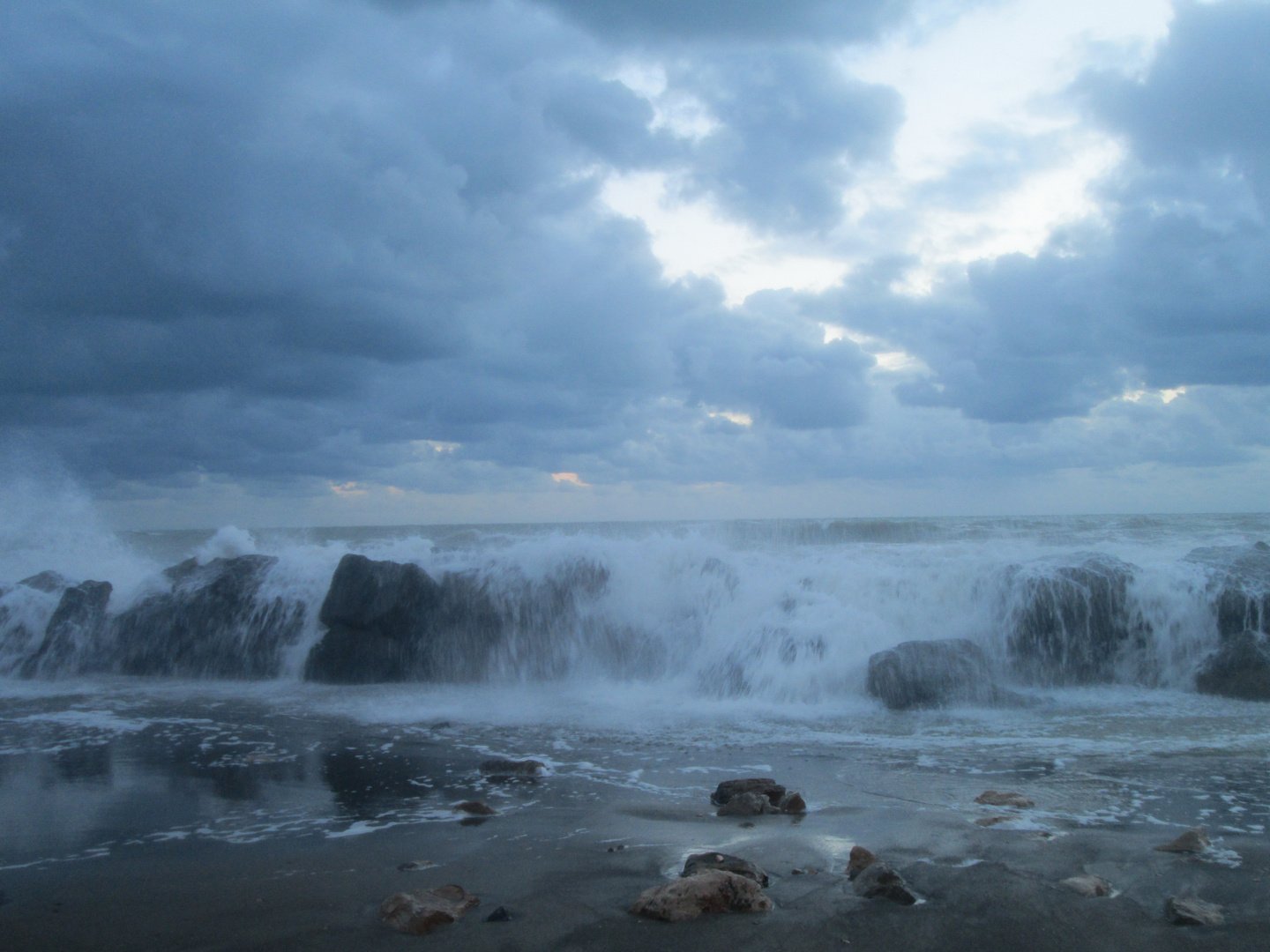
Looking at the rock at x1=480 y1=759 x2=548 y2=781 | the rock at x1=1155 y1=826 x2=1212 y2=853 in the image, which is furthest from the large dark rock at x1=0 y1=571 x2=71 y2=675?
the rock at x1=1155 y1=826 x2=1212 y2=853

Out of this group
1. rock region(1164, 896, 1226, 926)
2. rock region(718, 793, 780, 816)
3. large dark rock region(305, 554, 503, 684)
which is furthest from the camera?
large dark rock region(305, 554, 503, 684)

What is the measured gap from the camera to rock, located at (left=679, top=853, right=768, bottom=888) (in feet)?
15.3

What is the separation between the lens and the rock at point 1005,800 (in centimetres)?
642

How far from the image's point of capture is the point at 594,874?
16.3 ft

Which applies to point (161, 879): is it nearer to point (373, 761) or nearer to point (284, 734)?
point (373, 761)

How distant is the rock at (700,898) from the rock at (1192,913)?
2.07 meters

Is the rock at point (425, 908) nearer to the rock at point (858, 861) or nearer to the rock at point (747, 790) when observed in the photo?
the rock at point (858, 861)

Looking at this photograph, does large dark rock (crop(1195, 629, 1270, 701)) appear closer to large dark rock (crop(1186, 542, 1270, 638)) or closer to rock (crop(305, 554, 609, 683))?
large dark rock (crop(1186, 542, 1270, 638))

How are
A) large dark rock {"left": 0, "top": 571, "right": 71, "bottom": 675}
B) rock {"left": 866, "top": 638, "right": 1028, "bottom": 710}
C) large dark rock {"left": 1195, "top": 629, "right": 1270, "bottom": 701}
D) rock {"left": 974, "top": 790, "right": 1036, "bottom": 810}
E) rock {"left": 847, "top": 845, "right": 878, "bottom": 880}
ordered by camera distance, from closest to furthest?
rock {"left": 847, "top": 845, "right": 878, "bottom": 880} → rock {"left": 974, "top": 790, "right": 1036, "bottom": 810} → rock {"left": 866, "top": 638, "right": 1028, "bottom": 710} → large dark rock {"left": 1195, "top": 629, "right": 1270, "bottom": 701} → large dark rock {"left": 0, "top": 571, "right": 71, "bottom": 675}

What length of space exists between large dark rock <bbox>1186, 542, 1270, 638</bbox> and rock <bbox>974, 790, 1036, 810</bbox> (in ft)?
28.1

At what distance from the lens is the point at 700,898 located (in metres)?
4.27

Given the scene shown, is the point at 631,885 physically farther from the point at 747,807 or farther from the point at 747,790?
the point at 747,790

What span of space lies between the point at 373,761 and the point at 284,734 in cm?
210

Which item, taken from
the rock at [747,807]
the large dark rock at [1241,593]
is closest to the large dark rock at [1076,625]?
the large dark rock at [1241,593]
